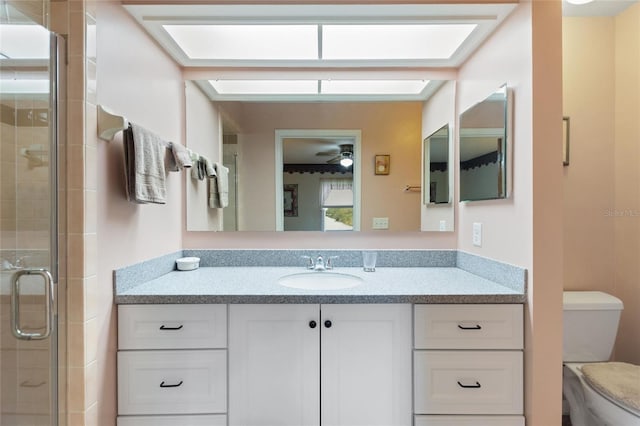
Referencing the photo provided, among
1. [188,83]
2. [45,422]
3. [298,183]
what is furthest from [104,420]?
[188,83]

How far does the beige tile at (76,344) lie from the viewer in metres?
1.13

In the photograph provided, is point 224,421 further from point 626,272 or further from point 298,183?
point 626,272

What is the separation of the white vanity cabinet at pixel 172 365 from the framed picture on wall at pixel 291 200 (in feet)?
2.50

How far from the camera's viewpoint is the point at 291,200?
190cm

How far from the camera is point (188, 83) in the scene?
188 centimetres

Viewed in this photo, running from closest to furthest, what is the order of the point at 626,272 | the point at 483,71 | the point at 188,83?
the point at 483,71, the point at 626,272, the point at 188,83

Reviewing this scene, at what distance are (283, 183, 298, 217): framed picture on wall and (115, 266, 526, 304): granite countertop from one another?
437mm

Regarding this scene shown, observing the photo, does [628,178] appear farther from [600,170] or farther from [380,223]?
[380,223]

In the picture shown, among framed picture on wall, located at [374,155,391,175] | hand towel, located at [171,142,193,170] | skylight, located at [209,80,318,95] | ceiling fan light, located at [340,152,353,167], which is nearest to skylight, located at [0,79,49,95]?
hand towel, located at [171,142,193,170]

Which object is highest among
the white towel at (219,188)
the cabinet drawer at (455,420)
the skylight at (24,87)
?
the skylight at (24,87)

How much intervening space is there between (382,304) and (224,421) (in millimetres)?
823

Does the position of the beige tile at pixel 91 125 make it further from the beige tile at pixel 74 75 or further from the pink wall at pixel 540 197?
the pink wall at pixel 540 197

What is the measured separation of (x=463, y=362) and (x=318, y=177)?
120 centimetres

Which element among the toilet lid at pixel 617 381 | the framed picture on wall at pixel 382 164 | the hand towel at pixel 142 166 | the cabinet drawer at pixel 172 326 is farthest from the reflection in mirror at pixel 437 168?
the hand towel at pixel 142 166
